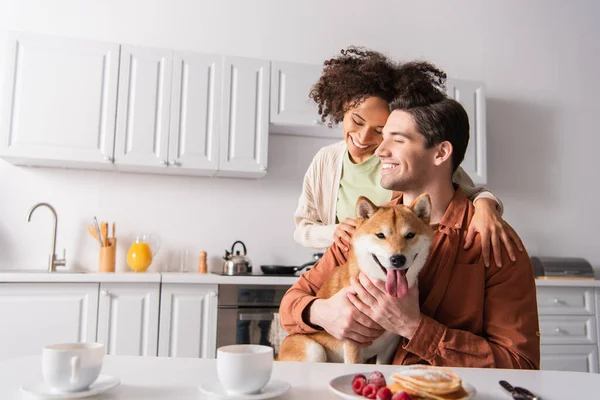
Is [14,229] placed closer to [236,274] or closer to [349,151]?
[236,274]

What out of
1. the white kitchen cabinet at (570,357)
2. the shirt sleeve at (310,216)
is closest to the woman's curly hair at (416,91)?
the shirt sleeve at (310,216)

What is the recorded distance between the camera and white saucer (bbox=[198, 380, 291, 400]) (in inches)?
29.1

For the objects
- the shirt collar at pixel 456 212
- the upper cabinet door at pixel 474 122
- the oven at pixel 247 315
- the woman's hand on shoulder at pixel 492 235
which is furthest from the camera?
Answer: the upper cabinet door at pixel 474 122

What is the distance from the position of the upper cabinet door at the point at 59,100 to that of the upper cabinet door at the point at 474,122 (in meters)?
2.32

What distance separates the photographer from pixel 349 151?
2.25 metres

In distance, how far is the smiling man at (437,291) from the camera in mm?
1204

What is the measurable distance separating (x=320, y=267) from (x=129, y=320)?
60.1 inches

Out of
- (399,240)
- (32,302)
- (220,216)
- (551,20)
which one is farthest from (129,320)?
(551,20)

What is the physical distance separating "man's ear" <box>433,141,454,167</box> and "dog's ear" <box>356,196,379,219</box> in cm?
30

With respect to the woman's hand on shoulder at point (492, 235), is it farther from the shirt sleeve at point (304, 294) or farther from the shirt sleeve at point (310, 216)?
the shirt sleeve at point (310, 216)

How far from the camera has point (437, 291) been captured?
1300mm

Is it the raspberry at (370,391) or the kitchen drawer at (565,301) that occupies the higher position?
the raspberry at (370,391)

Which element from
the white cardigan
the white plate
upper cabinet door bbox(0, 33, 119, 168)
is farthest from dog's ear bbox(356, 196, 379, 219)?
upper cabinet door bbox(0, 33, 119, 168)

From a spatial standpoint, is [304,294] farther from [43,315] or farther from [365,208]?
[43,315]
